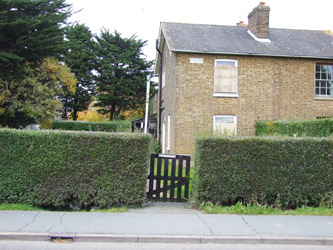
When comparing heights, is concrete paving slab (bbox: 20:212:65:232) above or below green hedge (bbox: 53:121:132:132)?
below

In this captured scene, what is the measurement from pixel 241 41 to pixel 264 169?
1202cm

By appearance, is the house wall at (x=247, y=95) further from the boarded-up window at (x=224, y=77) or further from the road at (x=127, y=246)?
the road at (x=127, y=246)

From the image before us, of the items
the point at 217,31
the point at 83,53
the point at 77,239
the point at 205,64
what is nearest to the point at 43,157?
the point at 77,239

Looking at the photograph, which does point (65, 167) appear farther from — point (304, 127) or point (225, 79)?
point (225, 79)

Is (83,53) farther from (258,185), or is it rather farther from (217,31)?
(258,185)

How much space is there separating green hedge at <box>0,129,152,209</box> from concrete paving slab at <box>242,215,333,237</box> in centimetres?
314

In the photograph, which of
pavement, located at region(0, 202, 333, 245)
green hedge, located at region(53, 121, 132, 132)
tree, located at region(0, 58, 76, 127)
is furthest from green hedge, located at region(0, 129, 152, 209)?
green hedge, located at region(53, 121, 132, 132)

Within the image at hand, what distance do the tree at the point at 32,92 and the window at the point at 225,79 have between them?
13269 millimetres

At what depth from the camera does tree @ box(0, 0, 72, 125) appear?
1983 cm

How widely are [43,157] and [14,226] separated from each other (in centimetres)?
189

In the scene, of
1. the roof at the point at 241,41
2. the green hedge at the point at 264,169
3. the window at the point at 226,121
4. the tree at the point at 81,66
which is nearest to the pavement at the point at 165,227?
the green hedge at the point at 264,169

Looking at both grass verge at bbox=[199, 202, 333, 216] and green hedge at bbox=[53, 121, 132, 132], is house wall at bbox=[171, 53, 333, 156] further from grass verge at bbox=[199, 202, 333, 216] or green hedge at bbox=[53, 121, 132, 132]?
green hedge at bbox=[53, 121, 132, 132]

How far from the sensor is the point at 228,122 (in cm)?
1683

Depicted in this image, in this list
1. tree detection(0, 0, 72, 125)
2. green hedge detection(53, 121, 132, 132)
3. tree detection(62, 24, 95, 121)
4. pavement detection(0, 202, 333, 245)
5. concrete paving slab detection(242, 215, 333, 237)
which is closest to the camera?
pavement detection(0, 202, 333, 245)
